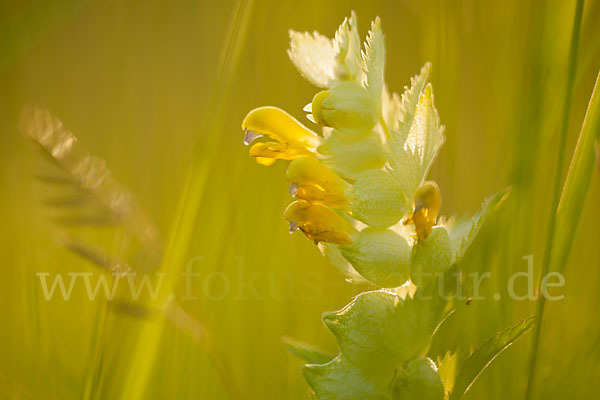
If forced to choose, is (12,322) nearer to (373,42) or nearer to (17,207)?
(17,207)

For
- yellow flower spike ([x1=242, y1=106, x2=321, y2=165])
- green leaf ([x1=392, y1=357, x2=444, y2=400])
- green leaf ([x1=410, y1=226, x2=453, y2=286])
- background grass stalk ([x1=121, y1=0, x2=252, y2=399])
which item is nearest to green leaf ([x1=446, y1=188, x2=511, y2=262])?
green leaf ([x1=410, y1=226, x2=453, y2=286])

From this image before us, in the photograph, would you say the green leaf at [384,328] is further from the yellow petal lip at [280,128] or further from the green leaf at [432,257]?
the yellow petal lip at [280,128]

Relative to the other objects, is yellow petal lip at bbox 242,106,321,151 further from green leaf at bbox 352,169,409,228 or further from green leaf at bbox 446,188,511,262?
green leaf at bbox 446,188,511,262

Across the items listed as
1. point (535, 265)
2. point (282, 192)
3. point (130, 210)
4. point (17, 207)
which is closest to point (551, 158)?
point (535, 265)

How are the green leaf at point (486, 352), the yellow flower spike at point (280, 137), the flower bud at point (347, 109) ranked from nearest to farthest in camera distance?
the green leaf at point (486, 352), the flower bud at point (347, 109), the yellow flower spike at point (280, 137)

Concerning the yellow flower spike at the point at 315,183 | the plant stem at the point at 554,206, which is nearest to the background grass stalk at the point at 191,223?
the yellow flower spike at the point at 315,183

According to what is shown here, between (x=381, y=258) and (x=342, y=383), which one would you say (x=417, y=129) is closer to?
(x=381, y=258)

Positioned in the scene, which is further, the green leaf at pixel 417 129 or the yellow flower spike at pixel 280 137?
the yellow flower spike at pixel 280 137
